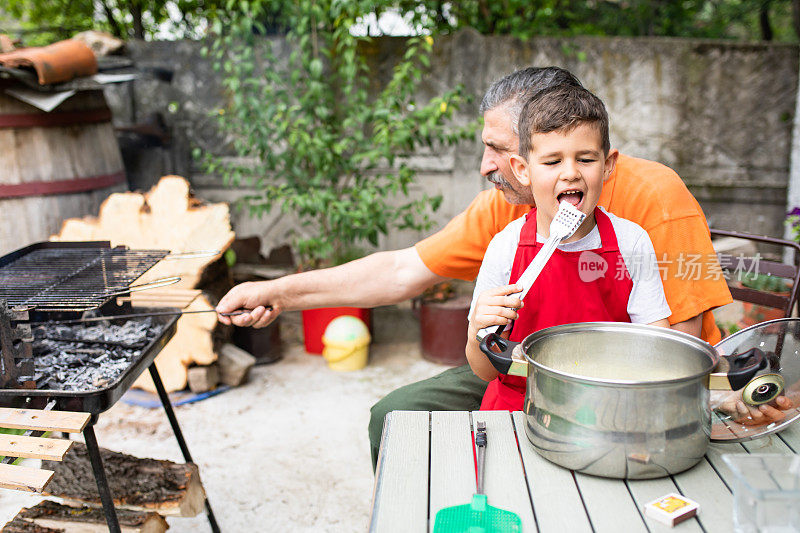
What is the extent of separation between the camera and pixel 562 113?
1.57 metres

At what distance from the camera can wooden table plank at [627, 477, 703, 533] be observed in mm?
1098

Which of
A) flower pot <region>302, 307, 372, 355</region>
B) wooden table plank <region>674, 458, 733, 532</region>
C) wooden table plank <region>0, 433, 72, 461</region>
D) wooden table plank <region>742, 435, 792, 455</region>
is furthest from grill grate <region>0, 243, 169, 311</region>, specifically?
flower pot <region>302, 307, 372, 355</region>

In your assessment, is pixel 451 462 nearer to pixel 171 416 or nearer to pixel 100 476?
pixel 100 476

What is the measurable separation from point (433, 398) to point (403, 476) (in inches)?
41.0

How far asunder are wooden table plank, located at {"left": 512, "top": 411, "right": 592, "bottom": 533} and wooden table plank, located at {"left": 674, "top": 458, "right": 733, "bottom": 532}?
0.20m

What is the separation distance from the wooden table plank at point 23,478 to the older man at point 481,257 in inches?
27.1

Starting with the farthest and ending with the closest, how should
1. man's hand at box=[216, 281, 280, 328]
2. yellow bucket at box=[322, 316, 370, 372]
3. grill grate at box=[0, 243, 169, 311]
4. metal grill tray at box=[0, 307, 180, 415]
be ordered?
yellow bucket at box=[322, 316, 370, 372] → man's hand at box=[216, 281, 280, 328] → grill grate at box=[0, 243, 169, 311] → metal grill tray at box=[0, 307, 180, 415]

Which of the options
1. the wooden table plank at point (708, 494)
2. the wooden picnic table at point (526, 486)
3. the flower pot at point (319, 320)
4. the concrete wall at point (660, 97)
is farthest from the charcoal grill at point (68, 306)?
the concrete wall at point (660, 97)

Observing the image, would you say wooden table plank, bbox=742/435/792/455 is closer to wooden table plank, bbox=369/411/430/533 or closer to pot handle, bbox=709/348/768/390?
pot handle, bbox=709/348/768/390

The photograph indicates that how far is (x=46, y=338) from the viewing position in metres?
2.32

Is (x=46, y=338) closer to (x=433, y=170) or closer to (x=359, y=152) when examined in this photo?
(x=359, y=152)

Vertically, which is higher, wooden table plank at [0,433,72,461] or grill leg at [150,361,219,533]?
wooden table plank at [0,433,72,461]

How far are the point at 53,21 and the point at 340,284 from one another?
576cm

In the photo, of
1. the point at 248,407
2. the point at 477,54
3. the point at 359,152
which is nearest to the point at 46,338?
the point at 248,407
